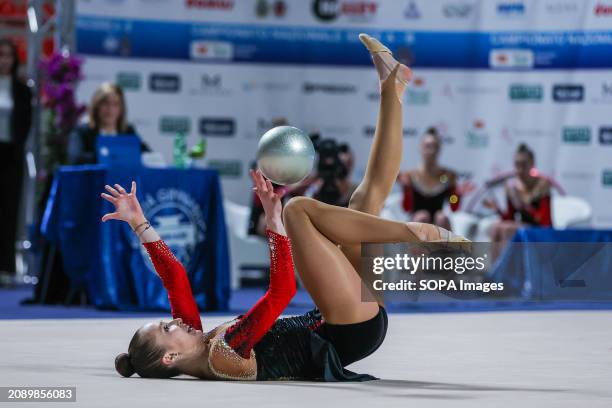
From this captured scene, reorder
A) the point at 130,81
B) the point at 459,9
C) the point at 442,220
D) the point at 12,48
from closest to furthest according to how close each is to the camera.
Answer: the point at 12,48
the point at 442,220
the point at 130,81
the point at 459,9

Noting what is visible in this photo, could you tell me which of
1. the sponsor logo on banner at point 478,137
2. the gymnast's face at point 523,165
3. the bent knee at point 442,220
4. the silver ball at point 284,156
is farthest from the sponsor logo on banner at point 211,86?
the silver ball at point 284,156

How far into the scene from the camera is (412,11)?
457 inches

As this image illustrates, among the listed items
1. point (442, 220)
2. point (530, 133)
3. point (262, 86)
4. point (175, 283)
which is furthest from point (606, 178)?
point (175, 283)

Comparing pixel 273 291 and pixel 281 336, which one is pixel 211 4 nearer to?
pixel 281 336

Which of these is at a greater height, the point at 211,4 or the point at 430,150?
the point at 211,4

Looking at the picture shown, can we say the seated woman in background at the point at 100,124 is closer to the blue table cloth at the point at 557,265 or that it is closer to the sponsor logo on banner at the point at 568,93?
the blue table cloth at the point at 557,265

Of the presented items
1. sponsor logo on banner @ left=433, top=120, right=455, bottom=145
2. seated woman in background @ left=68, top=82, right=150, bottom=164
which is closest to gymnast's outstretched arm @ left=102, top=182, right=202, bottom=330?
seated woman in background @ left=68, top=82, right=150, bottom=164

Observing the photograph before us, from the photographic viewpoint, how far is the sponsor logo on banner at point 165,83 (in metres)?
11.2

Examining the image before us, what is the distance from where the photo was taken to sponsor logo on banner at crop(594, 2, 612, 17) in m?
11.3

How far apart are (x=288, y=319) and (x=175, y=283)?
414 millimetres

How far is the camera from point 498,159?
11.4m

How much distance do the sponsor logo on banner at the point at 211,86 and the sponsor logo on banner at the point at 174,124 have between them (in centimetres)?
27

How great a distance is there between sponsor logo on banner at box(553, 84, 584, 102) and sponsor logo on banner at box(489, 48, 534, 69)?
0.34 metres

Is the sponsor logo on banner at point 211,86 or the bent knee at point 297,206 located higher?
the sponsor logo on banner at point 211,86
